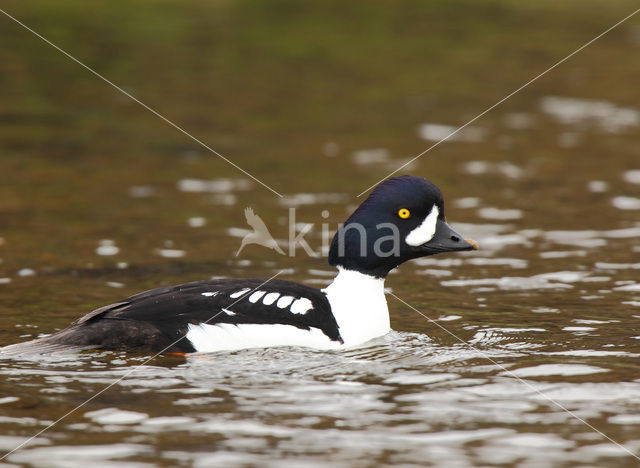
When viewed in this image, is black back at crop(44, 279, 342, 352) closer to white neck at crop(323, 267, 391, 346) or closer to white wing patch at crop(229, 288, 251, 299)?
white wing patch at crop(229, 288, 251, 299)

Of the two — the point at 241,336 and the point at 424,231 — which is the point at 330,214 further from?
the point at 241,336

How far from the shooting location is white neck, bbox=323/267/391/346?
8.26 metres

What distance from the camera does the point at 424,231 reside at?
851cm

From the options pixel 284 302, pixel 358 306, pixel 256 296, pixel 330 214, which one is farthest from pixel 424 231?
pixel 330 214

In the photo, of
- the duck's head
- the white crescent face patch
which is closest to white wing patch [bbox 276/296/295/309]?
the duck's head

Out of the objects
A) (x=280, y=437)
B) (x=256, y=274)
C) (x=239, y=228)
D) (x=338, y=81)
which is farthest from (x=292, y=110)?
(x=280, y=437)

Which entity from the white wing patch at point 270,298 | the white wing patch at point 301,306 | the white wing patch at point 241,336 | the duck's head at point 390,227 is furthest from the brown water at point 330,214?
the duck's head at point 390,227

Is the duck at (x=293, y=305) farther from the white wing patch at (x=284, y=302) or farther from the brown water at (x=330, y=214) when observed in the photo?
the brown water at (x=330, y=214)

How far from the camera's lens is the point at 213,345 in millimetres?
7754

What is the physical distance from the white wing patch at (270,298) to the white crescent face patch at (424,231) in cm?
123

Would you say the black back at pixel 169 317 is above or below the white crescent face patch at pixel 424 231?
below

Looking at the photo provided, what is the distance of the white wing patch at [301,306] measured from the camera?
314 inches

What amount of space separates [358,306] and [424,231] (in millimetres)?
811

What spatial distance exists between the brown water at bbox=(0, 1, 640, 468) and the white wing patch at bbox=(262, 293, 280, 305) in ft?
1.34
